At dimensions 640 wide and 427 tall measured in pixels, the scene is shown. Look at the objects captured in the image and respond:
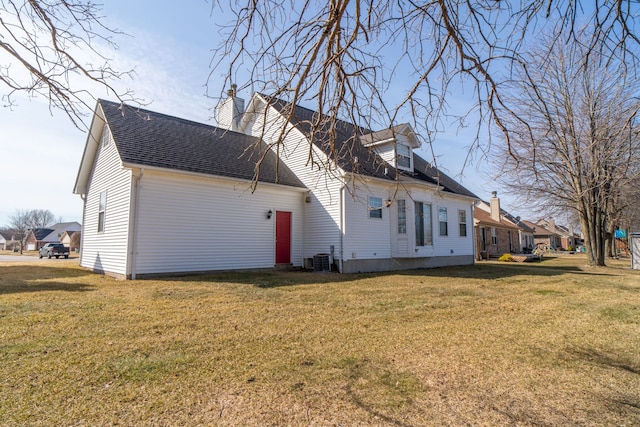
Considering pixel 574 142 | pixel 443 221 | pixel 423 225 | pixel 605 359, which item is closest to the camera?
pixel 605 359

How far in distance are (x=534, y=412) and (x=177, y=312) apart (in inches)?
200

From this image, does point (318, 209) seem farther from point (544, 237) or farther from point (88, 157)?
point (544, 237)

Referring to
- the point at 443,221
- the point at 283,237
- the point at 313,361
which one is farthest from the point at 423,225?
the point at 313,361

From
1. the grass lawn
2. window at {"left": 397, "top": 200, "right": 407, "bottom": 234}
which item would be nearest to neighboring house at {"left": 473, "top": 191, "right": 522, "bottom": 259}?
window at {"left": 397, "top": 200, "right": 407, "bottom": 234}

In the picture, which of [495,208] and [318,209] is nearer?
[318,209]

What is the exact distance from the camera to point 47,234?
68.6 meters

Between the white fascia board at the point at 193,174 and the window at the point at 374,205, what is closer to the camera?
the white fascia board at the point at 193,174

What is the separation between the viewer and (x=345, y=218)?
12.6 meters

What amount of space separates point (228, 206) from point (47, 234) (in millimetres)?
75652

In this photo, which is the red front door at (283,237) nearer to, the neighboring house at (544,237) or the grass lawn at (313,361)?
the grass lawn at (313,361)

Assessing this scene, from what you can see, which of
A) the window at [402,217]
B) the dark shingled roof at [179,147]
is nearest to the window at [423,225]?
the window at [402,217]

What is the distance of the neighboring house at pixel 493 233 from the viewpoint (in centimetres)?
2706

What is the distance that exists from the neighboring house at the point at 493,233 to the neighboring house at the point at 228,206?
1221 centimetres

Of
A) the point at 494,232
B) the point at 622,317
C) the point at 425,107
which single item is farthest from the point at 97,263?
the point at 494,232
